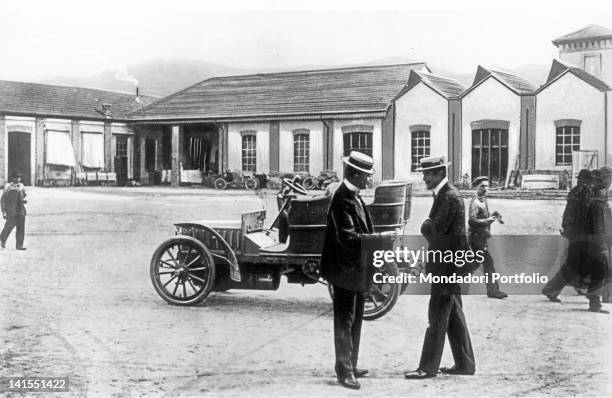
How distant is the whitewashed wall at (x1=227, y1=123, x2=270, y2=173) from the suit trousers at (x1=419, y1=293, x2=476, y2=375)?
107 inches

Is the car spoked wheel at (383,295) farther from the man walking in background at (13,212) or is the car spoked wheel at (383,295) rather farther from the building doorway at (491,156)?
the man walking in background at (13,212)

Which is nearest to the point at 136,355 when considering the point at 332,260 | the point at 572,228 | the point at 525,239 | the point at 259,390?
the point at 259,390

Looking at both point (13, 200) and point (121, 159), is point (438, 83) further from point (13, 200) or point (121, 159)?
point (13, 200)

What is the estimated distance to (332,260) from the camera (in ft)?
13.8

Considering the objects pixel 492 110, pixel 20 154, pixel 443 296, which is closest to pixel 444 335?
pixel 443 296

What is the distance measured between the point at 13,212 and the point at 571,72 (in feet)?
17.8

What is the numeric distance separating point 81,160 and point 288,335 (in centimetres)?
376

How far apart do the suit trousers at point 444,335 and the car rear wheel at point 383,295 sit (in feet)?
2.04

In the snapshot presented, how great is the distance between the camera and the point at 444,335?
431 centimetres

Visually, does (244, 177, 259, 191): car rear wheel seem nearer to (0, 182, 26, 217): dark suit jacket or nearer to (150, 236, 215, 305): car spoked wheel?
(150, 236, 215, 305): car spoked wheel

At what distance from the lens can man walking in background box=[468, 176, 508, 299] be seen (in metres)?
5.27

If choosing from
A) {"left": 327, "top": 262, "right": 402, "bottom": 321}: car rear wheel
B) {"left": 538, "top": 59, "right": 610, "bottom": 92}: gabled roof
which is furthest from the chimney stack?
{"left": 538, "top": 59, "right": 610, "bottom": 92}: gabled roof

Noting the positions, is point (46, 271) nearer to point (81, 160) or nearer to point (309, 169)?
point (81, 160)

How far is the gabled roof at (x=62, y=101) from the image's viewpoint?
677cm
